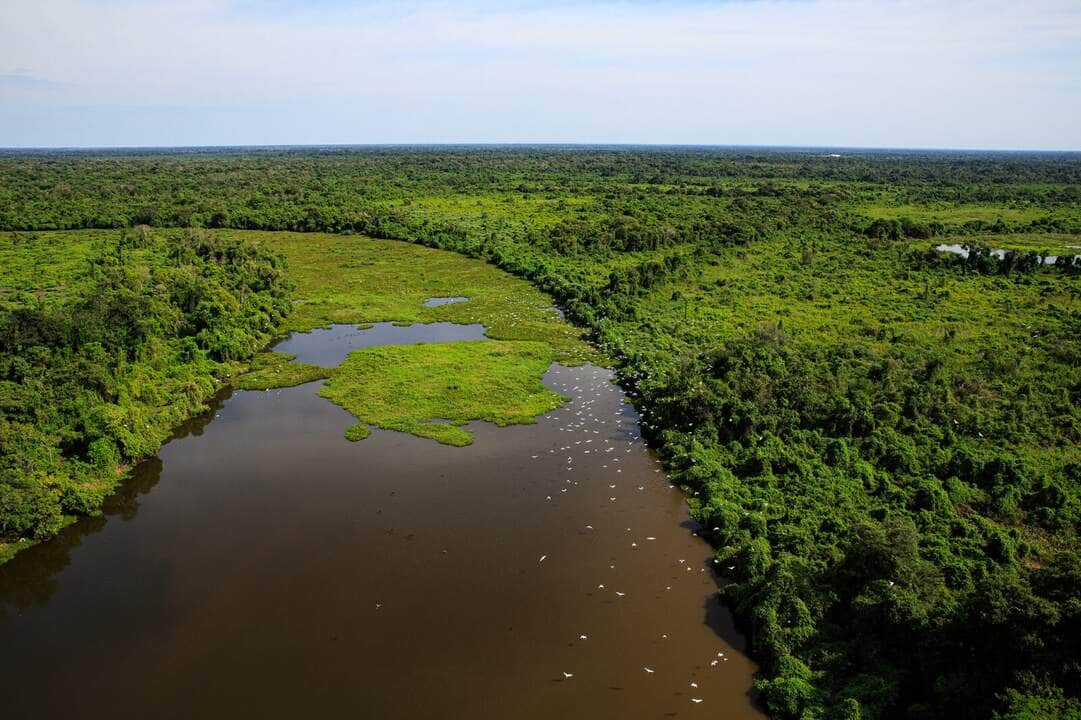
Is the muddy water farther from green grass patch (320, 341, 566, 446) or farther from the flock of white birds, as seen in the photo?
green grass patch (320, 341, 566, 446)

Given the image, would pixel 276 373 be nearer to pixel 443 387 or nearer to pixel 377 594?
pixel 443 387

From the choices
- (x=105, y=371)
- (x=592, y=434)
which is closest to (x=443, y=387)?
(x=592, y=434)

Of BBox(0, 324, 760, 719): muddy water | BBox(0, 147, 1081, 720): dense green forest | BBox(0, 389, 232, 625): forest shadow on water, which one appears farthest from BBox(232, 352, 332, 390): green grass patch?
BBox(0, 389, 232, 625): forest shadow on water

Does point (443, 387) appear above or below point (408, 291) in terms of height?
below

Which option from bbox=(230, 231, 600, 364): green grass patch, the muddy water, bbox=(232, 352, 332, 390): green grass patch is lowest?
the muddy water

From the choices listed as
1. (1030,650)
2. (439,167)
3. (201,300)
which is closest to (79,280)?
(201,300)

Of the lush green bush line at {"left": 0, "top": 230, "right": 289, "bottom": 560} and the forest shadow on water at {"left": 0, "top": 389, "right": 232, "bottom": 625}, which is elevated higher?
the lush green bush line at {"left": 0, "top": 230, "right": 289, "bottom": 560}

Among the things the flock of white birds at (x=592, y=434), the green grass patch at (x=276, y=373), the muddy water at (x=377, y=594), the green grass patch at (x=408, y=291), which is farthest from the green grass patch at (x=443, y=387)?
the green grass patch at (x=408, y=291)
